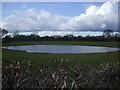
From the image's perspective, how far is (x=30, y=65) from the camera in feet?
6.11

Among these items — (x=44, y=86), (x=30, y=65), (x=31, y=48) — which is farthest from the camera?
(x=31, y=48)

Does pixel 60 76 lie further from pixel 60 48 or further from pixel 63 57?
pixel 60 48

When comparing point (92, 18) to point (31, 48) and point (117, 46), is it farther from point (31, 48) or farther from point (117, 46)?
point (31, 48)

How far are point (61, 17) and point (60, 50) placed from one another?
0.40 metres

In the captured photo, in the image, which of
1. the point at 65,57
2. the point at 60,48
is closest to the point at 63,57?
the point at 65,57

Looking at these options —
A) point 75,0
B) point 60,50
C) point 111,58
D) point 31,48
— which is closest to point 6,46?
point 31,48

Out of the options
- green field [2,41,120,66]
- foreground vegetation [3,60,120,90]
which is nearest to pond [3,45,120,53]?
green field [2,41,120,66]

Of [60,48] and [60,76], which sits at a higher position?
[60,48]

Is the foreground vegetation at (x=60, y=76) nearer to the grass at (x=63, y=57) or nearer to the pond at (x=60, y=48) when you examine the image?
the grass at (x=63, y=57)

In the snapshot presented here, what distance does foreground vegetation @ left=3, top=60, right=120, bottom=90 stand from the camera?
1723 millimetres

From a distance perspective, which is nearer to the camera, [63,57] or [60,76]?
[60,76]

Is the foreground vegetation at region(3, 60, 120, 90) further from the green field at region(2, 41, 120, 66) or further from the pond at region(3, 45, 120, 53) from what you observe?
the pond at region(3, 45, 120, 53)

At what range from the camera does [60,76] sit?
1775 mm

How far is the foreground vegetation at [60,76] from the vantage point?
1.72 meters
